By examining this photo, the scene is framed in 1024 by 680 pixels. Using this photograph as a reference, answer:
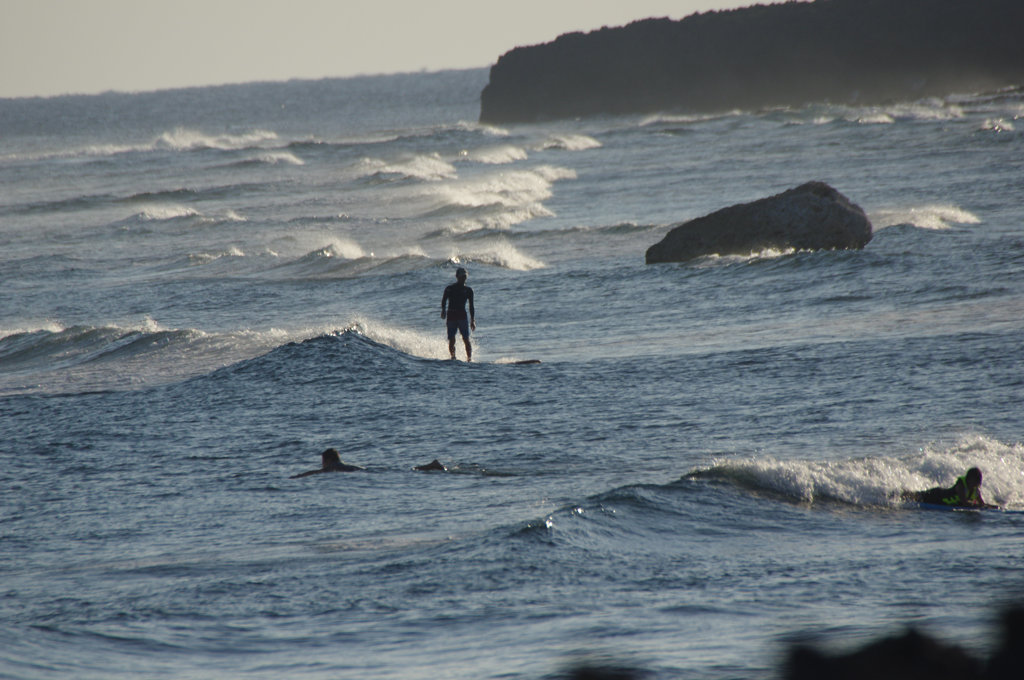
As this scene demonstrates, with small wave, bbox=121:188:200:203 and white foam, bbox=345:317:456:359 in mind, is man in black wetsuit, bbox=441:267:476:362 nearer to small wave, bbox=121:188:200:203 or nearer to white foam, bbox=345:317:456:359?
white foam, bbox=345:317:456:359

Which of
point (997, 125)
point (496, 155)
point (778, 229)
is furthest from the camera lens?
point (496, 155)

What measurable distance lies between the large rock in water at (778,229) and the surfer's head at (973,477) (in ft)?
48.3

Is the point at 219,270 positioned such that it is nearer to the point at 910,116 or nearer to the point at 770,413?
the point at 770,413

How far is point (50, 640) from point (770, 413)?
8.31 m

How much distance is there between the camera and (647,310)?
20.3 metres

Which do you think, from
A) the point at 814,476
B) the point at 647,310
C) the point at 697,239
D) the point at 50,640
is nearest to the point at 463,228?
the point at 697,239

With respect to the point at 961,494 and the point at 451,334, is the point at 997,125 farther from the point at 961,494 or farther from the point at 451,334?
the point at 961,494

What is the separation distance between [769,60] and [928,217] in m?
76.3

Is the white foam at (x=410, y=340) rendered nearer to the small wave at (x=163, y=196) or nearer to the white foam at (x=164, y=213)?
the white foam at (x=164, y=213)

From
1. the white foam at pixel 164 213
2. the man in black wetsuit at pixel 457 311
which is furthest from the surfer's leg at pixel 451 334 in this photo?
the white foam at pixel 164 213

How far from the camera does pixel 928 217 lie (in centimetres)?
2677

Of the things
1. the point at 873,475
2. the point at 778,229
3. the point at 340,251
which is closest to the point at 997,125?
the point at 778,229

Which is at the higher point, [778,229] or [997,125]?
[997,125]

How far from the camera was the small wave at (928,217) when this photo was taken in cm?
2603
